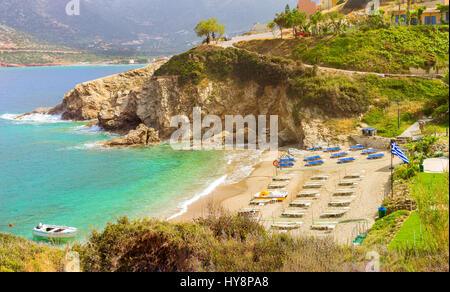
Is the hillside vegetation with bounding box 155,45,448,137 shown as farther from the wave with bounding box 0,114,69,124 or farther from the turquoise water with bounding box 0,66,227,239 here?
the wave with bounding box 0,114,69,124

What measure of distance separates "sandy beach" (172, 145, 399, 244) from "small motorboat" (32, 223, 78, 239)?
688cm

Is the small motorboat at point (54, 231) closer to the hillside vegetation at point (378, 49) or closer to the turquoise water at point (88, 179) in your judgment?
the turquoise water at point (88, 179)

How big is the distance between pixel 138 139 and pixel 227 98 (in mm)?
12998

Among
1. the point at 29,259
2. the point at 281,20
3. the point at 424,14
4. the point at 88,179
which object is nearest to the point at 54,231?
the point at 88,179

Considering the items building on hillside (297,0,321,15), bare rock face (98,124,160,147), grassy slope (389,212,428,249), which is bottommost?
grassy slope (389,212,428,249)

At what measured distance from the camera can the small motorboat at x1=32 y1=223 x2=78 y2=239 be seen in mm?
27244

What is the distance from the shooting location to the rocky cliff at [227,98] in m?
47.5

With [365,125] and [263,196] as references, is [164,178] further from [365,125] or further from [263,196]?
[365,125]

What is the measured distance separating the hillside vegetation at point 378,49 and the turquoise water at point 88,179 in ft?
72.6

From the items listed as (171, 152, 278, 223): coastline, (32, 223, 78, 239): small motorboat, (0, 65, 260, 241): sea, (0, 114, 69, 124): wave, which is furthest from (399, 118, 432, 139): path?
(0, 114, 69, 124): wave

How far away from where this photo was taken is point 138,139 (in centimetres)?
5491

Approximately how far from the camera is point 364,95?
156 feet

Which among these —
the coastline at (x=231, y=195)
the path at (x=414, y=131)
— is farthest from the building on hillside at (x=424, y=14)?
the coastline at (x=231, y=195)
